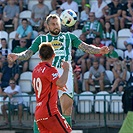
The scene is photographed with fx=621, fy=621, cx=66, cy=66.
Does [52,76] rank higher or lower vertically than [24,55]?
lower

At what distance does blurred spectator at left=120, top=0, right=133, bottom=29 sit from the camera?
58.2ft

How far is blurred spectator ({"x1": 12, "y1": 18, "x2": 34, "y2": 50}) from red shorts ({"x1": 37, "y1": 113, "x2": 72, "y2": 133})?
8.89m

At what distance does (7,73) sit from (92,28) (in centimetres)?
275

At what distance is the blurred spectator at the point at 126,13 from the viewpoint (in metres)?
17.8

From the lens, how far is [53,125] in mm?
8797

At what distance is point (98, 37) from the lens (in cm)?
1711

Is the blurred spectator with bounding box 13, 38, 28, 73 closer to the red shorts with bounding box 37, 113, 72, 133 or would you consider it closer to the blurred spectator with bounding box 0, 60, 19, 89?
the blurred spectator with bounding box 0, 60, 19, 89

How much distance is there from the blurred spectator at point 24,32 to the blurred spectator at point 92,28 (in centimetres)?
153

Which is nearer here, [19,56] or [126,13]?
[19,56]

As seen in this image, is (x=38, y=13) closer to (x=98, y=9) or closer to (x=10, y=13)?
(x=10, y=13)

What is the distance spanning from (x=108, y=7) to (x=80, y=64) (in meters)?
2.35

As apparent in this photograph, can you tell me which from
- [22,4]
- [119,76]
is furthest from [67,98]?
[22,4]

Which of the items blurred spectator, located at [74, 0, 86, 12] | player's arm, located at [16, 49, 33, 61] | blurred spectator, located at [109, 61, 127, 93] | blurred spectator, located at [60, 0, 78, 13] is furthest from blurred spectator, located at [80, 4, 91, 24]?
player's arm, located at [16, 49, 33, 61]

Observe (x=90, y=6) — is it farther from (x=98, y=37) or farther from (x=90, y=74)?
(x=90, y=74)
